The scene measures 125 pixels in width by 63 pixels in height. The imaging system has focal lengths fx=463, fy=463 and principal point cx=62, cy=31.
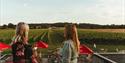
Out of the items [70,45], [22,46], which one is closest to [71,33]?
[70,45]

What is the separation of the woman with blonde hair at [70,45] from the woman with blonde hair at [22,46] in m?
0.77

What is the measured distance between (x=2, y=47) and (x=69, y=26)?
386 inches

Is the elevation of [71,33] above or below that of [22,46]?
above

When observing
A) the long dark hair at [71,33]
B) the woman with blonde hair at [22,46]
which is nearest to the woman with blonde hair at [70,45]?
the long dark hair at [71,33]

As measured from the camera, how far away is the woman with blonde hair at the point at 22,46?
775cm

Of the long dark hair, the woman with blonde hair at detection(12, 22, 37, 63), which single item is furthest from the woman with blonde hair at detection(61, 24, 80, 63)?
the woman with blonde hair at detection(12, 22, 37, 63)

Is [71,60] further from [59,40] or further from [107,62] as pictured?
[59,40]

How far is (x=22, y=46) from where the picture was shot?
7.88 meters

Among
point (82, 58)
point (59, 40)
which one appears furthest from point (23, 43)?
point (59, 40)

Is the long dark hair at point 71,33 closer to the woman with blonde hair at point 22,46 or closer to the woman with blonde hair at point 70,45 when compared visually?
the woman with blonde hair at point 70,45

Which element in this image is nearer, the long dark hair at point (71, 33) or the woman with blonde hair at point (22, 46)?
the woman with blonde hair at point (22, 46)

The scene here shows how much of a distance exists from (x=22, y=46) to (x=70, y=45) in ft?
3.08

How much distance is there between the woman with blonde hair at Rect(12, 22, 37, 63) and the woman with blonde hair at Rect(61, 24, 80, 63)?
0.77m

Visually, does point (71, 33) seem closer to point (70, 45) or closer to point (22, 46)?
point (70, 45)
